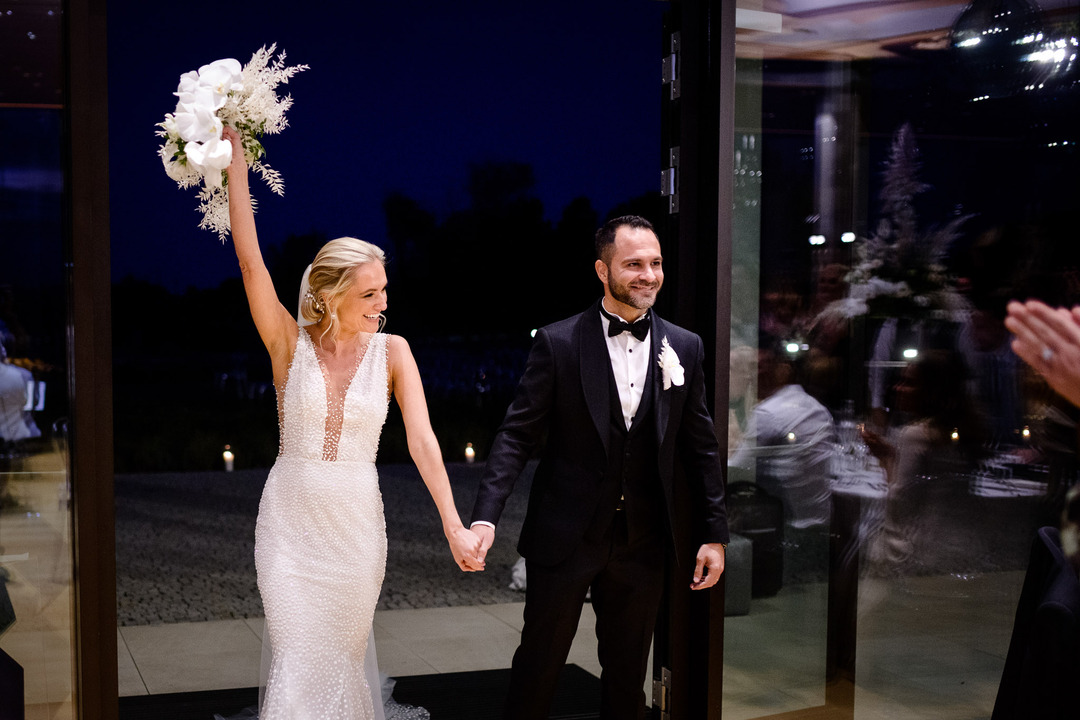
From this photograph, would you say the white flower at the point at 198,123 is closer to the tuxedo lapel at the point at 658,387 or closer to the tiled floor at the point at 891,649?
the tuxedo lapel at the point at 658,387

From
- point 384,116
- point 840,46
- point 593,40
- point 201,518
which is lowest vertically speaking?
point 201,518

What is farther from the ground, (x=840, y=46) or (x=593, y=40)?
(x=593, y=40)

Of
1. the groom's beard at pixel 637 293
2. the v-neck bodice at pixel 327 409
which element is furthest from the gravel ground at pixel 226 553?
the groom's beard at pixel 637 293

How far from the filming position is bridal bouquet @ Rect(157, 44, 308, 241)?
288 centimetres

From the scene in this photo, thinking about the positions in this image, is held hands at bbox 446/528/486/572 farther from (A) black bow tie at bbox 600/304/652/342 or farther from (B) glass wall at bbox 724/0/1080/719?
(B) glass wall at bbox 724/0/1080/719

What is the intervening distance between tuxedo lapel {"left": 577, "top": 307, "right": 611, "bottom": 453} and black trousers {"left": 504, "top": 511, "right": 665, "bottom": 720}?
1.04ft

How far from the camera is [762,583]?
3814mm

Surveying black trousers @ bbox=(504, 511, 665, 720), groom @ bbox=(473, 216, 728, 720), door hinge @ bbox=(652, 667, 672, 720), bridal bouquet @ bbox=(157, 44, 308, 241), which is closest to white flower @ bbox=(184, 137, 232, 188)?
bridal bouquet @ bbox=(157, 44, 308, 241)

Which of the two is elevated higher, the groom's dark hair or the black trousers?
the groom's dark hair

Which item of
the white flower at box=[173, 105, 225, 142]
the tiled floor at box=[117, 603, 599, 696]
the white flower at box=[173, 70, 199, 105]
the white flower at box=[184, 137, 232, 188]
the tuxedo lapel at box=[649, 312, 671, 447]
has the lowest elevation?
the tiled floor at box=[117, 603, 599, 696]

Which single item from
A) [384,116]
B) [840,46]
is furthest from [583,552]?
[384,116]

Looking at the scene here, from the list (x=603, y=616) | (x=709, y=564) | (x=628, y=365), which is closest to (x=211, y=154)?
(x=628, y=365)

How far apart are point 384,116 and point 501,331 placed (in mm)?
5003

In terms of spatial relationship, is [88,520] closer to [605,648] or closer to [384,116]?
[605,648]
